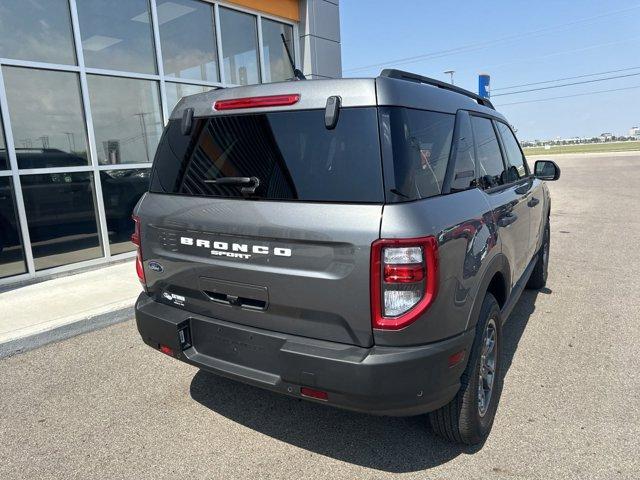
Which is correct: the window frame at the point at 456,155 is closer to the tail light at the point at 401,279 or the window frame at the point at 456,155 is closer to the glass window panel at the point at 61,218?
the tail light at the point at 401,279

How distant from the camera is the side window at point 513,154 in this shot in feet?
12.8

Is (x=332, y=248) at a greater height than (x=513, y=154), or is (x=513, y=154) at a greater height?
(x=513, y=154)

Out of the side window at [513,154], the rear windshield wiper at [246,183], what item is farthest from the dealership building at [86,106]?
the rear windshield wiper at [246,183]

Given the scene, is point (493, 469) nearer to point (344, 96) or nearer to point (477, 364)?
point (477, 364)

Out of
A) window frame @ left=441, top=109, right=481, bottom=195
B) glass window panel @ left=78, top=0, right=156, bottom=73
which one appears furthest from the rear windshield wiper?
glass window panel @ left=78, top=0, right=156, bottom=73

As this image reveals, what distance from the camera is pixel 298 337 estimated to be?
2.26 meters

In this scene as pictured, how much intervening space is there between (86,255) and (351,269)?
19.5 feet

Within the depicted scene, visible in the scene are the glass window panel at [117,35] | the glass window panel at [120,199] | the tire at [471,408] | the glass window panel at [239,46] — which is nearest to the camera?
the tire at [471,408]

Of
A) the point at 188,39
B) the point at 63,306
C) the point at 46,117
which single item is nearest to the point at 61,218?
the point at 46,117

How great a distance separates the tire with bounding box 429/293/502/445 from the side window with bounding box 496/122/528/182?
164 centimetres

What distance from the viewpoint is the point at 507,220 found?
3158mm

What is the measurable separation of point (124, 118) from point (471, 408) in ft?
22.0

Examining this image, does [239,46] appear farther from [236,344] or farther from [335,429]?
[335,429]

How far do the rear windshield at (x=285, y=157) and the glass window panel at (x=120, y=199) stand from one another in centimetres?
482
